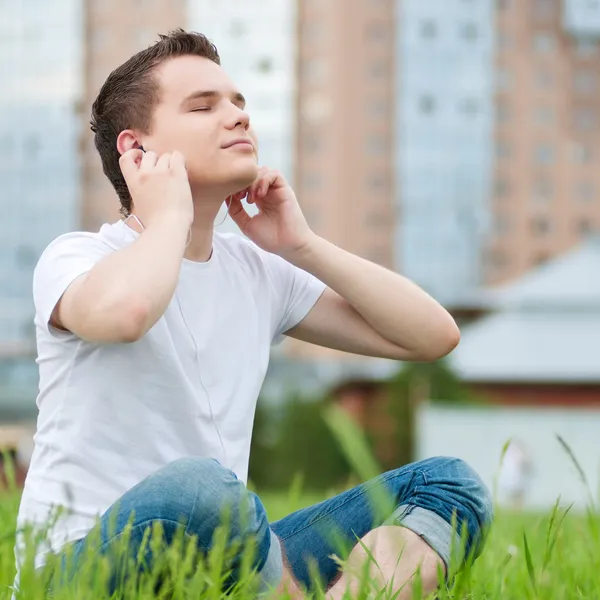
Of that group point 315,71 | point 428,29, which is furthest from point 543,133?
point 315,71

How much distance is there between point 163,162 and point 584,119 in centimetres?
6558

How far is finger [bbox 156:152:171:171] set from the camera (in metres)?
2.06

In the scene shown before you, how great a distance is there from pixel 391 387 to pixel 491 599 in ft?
69.1

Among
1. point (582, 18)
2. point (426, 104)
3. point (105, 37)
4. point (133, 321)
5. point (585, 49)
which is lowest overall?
point (426, 104)

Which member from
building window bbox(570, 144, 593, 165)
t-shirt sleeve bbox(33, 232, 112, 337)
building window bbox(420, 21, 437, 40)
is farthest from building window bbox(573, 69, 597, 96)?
t-shirt sleeve bbox(33, 232, 112, 337)

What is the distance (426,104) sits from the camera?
56.6 meters

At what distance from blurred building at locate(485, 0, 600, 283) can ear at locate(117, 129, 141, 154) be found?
193 ft

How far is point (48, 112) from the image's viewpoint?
54250 millimetres

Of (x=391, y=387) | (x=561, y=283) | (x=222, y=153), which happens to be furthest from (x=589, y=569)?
(x=561, y=283)

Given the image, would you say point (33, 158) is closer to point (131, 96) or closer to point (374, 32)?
point (374, 32)

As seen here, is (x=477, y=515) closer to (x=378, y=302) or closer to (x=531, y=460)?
(x=378, y=302)

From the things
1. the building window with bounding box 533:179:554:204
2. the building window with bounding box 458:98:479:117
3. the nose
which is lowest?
the building window with bounding box 533:179:554:204

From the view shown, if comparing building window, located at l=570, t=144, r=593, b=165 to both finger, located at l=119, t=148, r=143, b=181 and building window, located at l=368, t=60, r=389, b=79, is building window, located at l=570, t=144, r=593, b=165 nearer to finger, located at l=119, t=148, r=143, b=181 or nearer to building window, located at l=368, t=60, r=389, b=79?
building window, located at l=368, t=60, r=389, b=79

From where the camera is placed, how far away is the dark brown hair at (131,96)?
7.28 ft
